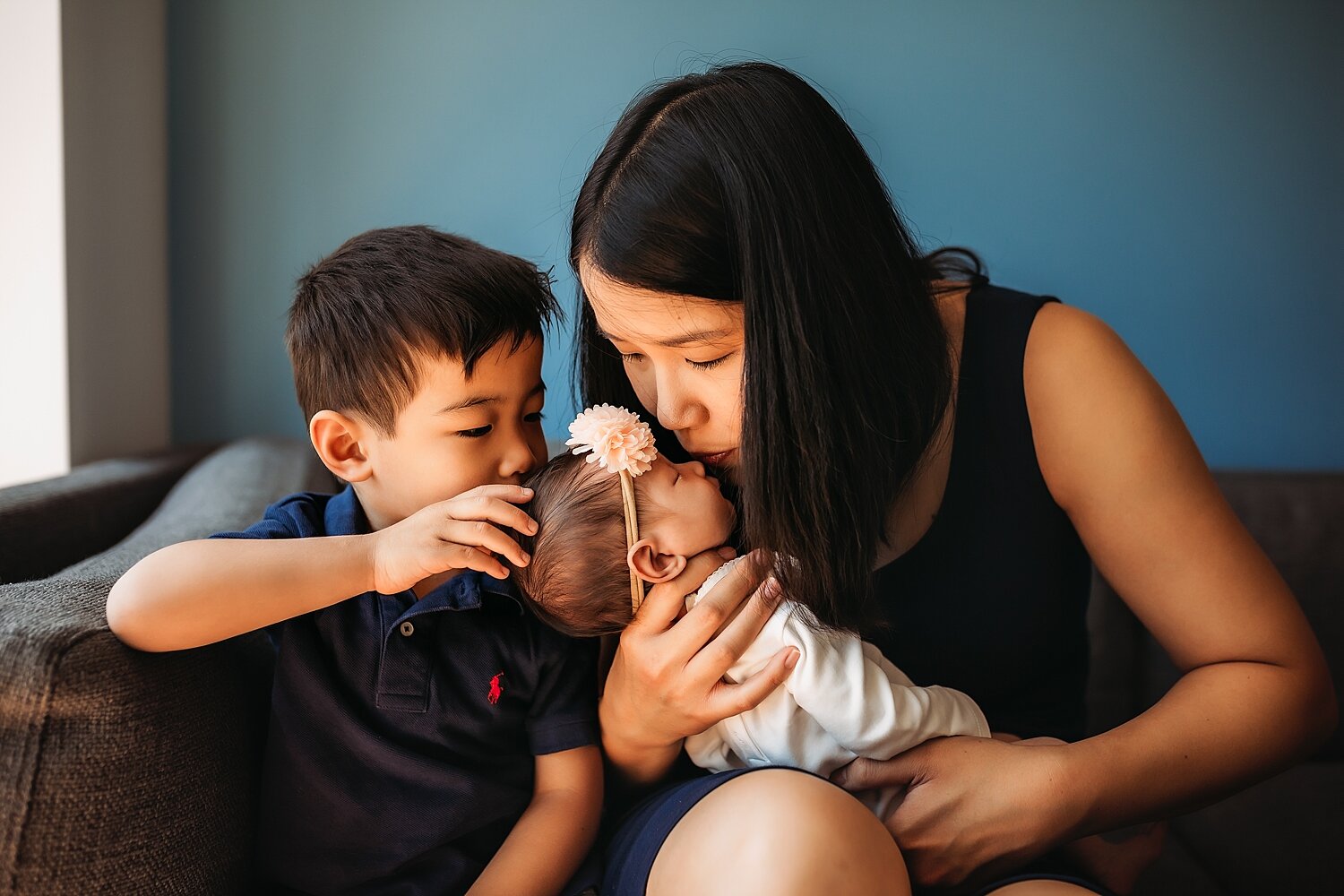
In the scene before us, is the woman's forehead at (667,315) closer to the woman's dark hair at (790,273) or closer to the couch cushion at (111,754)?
the woman's dark hair at (790,273)

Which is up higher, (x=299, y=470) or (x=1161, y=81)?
(x=1161, y=81)

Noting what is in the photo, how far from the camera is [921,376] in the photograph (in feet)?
3.75

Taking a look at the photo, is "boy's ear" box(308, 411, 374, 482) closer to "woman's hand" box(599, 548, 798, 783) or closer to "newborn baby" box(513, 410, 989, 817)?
"newborn baby" box(513, 410, 989, 817)

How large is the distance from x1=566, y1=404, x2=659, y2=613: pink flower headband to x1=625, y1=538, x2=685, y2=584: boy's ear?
1cm

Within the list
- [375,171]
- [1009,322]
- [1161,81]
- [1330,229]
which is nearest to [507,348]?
[1009,322]

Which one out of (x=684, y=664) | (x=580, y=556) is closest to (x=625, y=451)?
→ (x=580, y=556)

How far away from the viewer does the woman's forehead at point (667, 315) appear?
1.02 m

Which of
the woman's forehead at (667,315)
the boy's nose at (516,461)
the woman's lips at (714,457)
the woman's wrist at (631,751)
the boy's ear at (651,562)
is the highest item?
the woman's forehead at (667,315)

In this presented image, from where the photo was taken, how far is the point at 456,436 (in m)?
1.15

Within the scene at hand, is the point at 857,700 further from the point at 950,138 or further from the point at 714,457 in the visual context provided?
the point at 950,138

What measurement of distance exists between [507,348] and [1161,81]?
1.68 meters

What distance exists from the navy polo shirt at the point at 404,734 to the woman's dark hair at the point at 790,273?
35cm

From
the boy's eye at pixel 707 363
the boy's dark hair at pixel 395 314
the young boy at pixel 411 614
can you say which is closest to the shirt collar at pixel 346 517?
the young boy at pixel 411 614

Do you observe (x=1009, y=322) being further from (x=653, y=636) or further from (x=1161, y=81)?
(x=1161, y=81)
